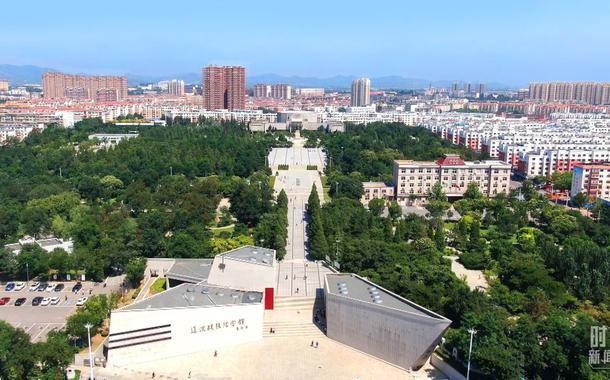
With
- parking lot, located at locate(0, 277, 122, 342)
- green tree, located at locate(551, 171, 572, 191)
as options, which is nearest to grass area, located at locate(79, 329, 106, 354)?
parking lot, located at locate(0, 277, 122, 342)

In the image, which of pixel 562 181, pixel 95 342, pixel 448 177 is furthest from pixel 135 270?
pixel 562 181

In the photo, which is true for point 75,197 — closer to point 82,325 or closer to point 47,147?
point 82,325

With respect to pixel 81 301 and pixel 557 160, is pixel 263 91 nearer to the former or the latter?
pixel 557 160

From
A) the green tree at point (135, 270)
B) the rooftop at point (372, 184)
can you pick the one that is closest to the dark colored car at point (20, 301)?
the green tree at point (135, 270)

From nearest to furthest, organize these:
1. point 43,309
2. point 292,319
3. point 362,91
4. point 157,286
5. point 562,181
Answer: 1. point 292,319
2. point 43,309
3. point 157,286
4. point 562,181
5. point 362,91

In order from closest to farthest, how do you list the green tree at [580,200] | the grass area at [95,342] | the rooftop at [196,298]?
1. the grass area at [95,342]
2. the rooftop at [196,298]
3. the green tree at [580,200]

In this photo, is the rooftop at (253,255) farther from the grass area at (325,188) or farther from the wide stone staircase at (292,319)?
the grass area at (325,188)

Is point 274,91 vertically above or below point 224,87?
above

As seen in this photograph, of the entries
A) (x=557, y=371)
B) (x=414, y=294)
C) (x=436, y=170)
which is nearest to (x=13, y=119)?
(x=436, y=170)
